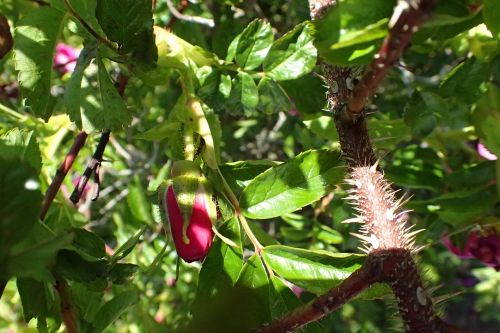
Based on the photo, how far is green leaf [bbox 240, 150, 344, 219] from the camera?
2.74 feet

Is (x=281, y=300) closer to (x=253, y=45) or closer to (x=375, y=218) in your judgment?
(x=375, y=218)

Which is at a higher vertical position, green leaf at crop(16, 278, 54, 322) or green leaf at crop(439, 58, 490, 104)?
green leaf at crop(439, 58, 490, 104)

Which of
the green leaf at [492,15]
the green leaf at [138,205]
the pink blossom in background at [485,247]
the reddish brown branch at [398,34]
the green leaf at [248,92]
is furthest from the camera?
the green leaf at [138,205]

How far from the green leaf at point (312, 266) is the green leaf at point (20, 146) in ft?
1.06

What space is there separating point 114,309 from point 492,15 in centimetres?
62

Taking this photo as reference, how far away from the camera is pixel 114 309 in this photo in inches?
33.7

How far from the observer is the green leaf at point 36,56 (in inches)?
32.9

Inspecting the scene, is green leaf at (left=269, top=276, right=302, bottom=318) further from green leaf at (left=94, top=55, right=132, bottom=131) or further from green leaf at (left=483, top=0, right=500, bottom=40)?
green leaf at (left=483, top=0, right=500, bottom=40)

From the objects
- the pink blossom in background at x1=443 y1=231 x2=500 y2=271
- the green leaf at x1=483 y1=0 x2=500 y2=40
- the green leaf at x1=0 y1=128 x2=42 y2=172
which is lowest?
the pink blossom in background at x1=443 y1=231 x2=500 y2=271

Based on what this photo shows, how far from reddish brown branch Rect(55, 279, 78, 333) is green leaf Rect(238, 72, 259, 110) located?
0.39 m

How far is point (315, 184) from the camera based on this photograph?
839mm

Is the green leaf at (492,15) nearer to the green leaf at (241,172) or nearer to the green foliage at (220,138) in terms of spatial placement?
the green foliage at (220,138)

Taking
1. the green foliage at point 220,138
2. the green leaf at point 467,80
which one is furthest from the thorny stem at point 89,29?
the green leaf at point 467,80

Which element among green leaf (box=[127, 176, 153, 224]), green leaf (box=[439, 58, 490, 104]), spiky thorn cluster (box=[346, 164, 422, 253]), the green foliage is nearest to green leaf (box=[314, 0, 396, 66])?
the green foliage
